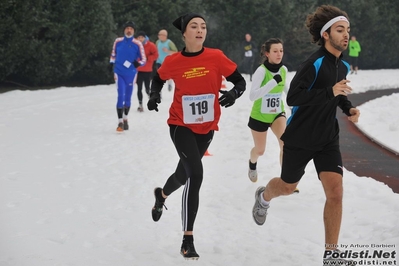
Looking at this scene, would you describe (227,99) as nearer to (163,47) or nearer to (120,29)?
(163,47)

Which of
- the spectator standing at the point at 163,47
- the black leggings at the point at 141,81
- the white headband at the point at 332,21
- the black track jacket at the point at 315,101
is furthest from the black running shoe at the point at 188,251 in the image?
the spectator standing at the point at 163,47

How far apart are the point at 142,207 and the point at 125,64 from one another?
5633mm

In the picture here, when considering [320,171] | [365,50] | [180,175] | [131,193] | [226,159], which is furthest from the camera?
[365,50]

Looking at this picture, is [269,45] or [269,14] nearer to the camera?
[269,45]

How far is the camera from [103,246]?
513 cm

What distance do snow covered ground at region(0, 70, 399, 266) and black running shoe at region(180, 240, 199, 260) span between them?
57mm

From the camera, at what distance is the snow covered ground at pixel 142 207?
197 inches

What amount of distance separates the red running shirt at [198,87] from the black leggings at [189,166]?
0.25ft

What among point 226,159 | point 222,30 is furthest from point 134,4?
point 226,159

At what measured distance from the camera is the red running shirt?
5.27 m

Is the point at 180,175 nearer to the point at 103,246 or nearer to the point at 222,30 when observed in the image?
the point at 103,246

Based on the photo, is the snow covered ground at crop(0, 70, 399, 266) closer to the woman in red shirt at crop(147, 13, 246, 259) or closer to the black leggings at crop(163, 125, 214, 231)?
the black leggings at crop(163, 125, 214, 231)

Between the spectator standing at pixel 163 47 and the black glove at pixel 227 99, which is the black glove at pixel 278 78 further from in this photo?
the spectator standing at pixel 163 47

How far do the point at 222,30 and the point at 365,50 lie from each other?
1127cm
